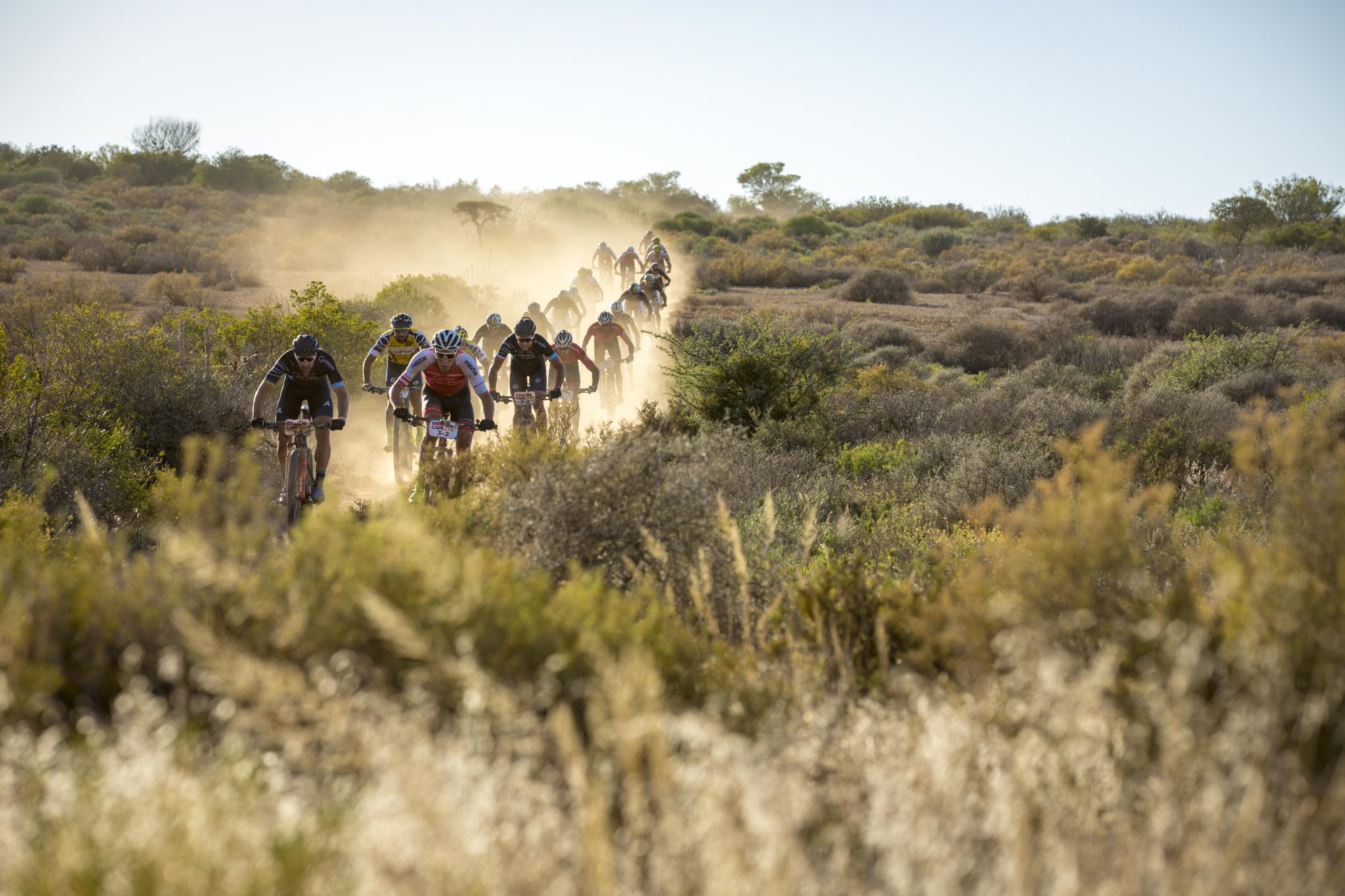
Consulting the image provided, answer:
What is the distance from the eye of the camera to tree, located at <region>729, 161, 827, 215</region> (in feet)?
378


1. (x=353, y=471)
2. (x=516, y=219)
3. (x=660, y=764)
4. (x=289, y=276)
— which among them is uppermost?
(x=516, y=219)

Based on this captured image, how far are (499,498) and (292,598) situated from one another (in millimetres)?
4124

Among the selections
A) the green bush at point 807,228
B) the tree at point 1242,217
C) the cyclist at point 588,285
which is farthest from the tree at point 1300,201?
the cyclist at point 588,285

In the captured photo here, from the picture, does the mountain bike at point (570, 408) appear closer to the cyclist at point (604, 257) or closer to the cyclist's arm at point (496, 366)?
the cyclist's arm at point (496, 366)

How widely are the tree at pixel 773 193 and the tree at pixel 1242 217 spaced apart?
56435mm

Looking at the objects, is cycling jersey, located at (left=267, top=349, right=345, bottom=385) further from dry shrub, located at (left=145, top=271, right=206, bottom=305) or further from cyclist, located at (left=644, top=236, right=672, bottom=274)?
cyclist, located at (left=644, top=236, right=672, bottom=274)

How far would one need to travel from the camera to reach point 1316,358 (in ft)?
77.8

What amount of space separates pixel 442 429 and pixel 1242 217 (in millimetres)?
63616

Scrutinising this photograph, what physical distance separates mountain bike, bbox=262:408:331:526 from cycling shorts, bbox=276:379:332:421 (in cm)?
37

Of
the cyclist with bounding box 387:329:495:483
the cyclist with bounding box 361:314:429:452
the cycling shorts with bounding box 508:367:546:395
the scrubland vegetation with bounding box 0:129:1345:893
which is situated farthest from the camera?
the cyclist with bounding box 361:314:429:452

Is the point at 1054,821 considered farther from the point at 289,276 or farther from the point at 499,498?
the point at 289,276

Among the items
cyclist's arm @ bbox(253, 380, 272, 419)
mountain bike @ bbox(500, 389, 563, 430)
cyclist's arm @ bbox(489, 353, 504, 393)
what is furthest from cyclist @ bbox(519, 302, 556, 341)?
cyclist's arm @ bbox(253, 380, 272, 419)

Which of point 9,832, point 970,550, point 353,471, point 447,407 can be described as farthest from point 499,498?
point 353,471

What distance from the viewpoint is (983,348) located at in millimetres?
27641
